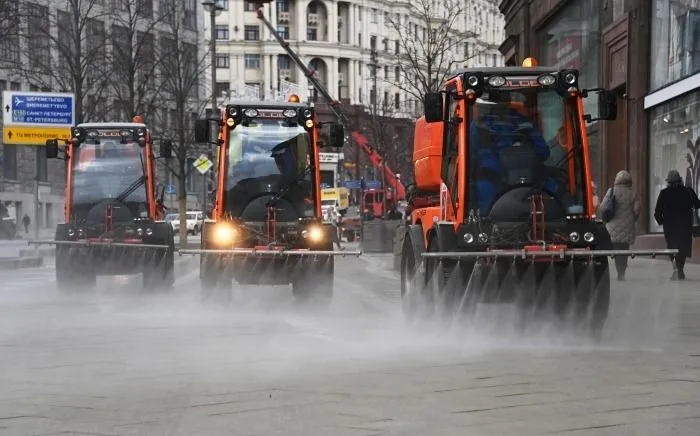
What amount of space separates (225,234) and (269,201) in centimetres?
79

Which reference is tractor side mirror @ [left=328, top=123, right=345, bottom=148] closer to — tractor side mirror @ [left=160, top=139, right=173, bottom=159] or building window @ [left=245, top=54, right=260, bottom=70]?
tractor side mirror @ [left=160, top=139, right=173, bottom=159]

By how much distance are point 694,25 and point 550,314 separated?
12514mm

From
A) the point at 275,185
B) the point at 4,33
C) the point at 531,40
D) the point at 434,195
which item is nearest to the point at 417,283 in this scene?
the point at 434,195

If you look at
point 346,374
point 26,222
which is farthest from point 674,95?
point 26,222

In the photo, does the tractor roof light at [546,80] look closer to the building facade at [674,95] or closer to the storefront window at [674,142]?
the building facade at [674,95]

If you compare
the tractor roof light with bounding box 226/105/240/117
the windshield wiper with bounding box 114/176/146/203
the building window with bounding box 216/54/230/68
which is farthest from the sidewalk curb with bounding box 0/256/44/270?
the building window with bounding box 216/54/230/68

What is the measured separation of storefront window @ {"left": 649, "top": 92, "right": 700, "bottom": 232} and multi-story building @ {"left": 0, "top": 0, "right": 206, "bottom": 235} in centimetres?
1432

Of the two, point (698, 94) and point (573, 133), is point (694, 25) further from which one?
point (573, 133)

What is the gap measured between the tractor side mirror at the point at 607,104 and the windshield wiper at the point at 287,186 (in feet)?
17.7

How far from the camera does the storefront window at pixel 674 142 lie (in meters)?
21.6

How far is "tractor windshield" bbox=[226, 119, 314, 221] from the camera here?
51.2ft

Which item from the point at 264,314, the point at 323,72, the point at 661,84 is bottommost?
the point at 264,314

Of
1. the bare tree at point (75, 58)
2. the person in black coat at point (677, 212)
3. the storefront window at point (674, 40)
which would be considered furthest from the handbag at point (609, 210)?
the bare tree at point (75, 58)

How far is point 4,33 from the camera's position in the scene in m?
24.9
